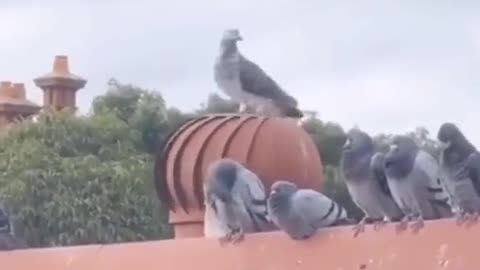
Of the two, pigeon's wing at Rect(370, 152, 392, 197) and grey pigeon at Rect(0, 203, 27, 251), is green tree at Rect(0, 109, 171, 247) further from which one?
pigeon's wing at Rect(370, 152, 392, 197)

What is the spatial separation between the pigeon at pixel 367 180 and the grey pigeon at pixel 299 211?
333mm

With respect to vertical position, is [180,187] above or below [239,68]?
below

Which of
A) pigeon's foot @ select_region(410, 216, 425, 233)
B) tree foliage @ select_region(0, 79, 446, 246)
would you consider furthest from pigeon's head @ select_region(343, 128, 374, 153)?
tree foliage @ select_region(0, 79, 446, 246)

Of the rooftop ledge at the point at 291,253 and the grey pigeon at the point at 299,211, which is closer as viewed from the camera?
the rooftop ledge at the point at 291,253

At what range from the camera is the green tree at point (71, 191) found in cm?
2570

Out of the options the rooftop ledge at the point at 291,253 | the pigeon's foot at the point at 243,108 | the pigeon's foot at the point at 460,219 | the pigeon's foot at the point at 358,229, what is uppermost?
the pigeon's foot at the point at 243,108

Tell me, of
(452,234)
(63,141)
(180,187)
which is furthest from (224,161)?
(63,141)

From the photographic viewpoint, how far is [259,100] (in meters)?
12.7

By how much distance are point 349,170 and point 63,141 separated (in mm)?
19384

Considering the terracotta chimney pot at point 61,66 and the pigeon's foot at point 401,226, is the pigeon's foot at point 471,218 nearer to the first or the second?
the pigeon's foot at point 401,226

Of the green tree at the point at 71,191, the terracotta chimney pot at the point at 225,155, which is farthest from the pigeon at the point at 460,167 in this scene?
the green tree at the point at 71,191

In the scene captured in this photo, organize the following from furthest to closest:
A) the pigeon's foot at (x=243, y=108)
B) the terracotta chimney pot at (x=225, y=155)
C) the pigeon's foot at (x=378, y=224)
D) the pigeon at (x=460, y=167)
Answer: the pigeon's foot at (x=243, y=108)
the terracotta chimney pot at (x=225, y=155)
the pigeon at (x=460, y=167)
the pigeon's foot at (x=378, y=224)

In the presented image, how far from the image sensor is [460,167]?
9148 mm

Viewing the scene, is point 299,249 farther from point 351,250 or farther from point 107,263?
point 107,263
